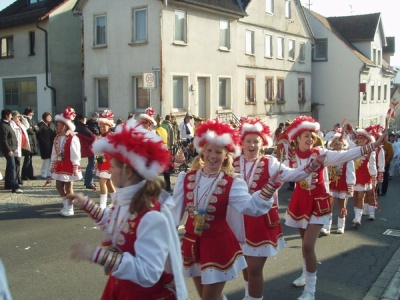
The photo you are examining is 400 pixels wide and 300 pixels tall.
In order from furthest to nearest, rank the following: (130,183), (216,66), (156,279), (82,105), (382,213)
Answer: (82,105), (216,66), (382,213), (130,183), (156,279)

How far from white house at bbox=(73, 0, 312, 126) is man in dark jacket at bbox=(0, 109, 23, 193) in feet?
27.8

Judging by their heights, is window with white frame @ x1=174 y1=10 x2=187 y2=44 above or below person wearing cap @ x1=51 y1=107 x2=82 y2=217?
above

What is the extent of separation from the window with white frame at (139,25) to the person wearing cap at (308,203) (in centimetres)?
1815

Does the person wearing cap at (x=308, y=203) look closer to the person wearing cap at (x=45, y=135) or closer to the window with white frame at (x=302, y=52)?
the person wearing cap at (x=45, y=135)

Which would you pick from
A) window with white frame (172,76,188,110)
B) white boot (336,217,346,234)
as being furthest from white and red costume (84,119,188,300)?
window with white frame (172,76,188,110)

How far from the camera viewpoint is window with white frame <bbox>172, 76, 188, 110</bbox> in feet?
78.0

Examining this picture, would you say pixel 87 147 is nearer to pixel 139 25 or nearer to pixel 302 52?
pixel 139 25

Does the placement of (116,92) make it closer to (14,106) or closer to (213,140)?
(14,106)

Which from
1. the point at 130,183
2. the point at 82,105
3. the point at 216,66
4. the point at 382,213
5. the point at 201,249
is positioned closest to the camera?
the point at 130,183

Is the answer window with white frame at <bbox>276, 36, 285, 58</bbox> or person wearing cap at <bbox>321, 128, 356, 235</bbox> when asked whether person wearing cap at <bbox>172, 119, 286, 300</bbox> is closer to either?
person wearing cap at <bbox>321, 128, 356, 235</bbox>

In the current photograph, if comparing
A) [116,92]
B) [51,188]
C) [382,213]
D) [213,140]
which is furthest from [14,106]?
[213,140]

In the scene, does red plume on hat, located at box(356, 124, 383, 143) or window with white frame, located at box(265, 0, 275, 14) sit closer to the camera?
red plume on hat, located at box(356, 124, 383, 143)

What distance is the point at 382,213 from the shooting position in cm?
1141

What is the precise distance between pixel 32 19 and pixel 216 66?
10041 mm
